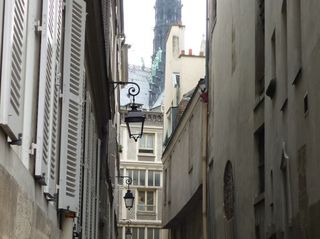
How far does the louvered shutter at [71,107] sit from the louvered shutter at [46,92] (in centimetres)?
103

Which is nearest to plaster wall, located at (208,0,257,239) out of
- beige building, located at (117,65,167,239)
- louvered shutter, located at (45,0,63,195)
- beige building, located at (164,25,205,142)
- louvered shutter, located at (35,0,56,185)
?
louvered shutter, located at (45,0,63,195)

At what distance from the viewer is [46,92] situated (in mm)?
6316

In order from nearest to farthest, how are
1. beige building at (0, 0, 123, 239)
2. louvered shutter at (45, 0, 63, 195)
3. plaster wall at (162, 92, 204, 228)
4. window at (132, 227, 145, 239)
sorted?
beige building at (0, 0, 123, 239) → louvered shutter at (45, 0, 63, 195) → plaster wall at (162, 92, 204, 228) → window at (132, 227, 145, 239)

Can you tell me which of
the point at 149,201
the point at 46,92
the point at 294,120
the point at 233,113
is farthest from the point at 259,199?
the point at 149,201

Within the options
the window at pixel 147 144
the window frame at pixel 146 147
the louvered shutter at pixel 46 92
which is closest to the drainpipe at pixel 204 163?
the louvered shutter at pixel 46 92

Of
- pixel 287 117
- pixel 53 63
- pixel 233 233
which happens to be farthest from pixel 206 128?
A: pixel 53 63

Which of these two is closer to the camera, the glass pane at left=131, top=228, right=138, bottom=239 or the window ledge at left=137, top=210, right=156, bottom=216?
the glass pane at left=131, top=228, right=138, bottom=239

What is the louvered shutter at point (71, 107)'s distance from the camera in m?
7.73

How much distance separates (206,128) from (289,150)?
12.1 m

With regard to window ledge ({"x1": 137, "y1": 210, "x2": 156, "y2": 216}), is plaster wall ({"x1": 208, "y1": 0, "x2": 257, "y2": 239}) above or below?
below

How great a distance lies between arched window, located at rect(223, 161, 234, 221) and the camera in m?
19.9

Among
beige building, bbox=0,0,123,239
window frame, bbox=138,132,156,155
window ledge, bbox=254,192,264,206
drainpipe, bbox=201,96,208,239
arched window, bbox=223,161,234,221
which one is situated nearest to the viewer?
beige building, bbox=0,0,123,239

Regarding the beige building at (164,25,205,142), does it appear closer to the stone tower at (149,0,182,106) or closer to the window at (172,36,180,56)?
the window at (172,36,180,56)

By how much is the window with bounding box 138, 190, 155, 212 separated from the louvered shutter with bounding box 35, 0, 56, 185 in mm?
49905
